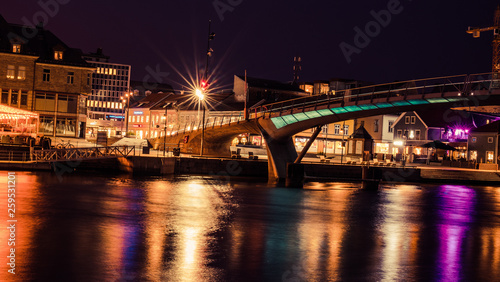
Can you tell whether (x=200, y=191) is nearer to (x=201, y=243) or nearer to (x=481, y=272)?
(x=201, y=243)

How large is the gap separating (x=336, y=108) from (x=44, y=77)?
3850 cm

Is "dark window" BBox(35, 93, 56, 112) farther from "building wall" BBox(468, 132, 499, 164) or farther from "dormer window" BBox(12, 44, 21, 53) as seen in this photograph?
"building wall" BBox(468, 132, 499, 164)

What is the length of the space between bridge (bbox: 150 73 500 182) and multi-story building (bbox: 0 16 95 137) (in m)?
15.9

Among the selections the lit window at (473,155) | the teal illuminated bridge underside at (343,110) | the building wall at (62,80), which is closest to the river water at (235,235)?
the teal illuminated bridge underside at (343,110)

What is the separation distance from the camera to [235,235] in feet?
77.7

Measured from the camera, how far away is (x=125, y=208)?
30609mm

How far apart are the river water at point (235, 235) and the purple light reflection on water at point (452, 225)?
2.8 inches

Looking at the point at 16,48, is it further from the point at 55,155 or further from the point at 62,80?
the point at 55,155

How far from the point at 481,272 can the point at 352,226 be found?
32.8ft

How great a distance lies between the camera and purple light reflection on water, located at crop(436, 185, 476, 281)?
19.2 metres

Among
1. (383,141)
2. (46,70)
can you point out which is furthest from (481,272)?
(383,141)

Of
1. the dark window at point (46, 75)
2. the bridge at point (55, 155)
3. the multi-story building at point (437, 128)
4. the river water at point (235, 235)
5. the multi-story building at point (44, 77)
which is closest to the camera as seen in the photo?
the river water at point (235, 235)

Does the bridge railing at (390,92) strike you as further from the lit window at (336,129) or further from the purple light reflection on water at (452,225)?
the lit window at (336,129)

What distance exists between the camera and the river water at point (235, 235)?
17.2 meters
